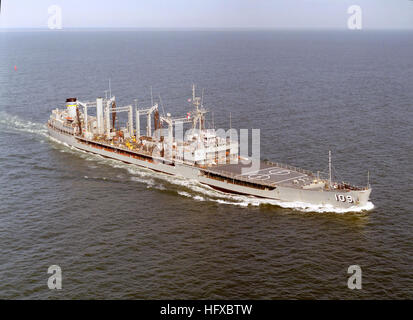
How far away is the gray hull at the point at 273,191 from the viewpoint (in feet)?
251

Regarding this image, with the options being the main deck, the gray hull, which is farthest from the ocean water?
the main deck

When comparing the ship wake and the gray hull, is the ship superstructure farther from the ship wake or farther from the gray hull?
the ship wake

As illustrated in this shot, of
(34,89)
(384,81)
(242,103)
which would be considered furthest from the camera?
(384,81)

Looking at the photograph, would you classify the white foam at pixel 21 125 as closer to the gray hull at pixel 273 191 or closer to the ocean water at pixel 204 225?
the ocean water at pixel 204 225

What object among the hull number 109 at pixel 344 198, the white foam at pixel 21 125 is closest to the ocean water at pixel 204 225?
the white foam at pixel 21 125

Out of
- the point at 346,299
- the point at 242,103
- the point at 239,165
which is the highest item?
the point at 242,103

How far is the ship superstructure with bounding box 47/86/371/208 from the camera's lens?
79.7 metres

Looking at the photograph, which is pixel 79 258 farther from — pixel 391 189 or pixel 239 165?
pixel 391 189

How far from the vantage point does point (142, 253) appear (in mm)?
63500

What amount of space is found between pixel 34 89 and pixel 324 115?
10546 cm

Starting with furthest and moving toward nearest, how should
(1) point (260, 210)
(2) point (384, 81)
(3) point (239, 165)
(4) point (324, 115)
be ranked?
(2) point (384, 81) < (4) point (324, 115) < (3) point (239, 165) < (1) point (260, 210)

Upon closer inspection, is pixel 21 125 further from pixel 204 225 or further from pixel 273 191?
pixel 273 191

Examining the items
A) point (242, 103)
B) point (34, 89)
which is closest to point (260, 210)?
point (242, 103)

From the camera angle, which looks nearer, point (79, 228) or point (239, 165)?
point (79, 228)
